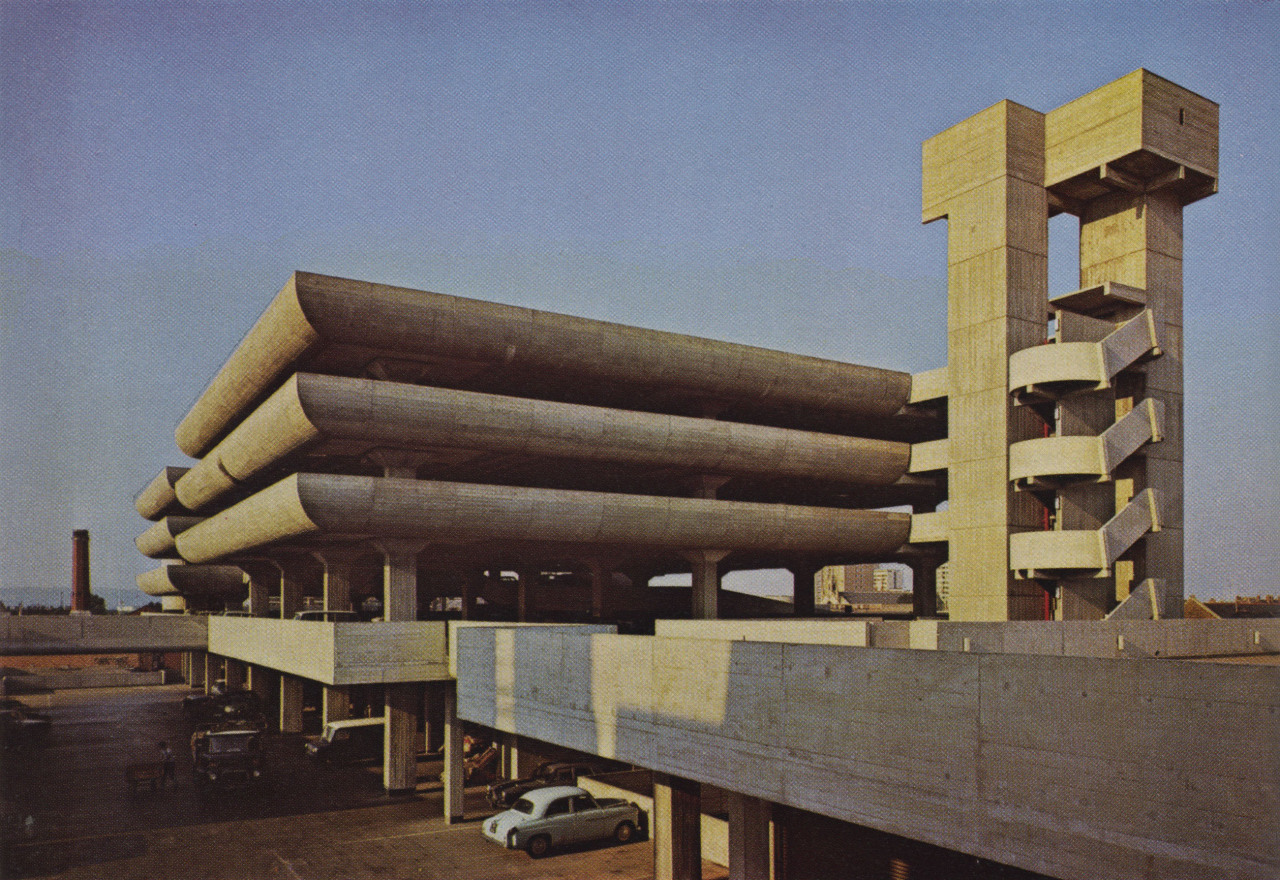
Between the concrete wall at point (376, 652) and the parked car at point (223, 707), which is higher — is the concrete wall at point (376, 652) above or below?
above

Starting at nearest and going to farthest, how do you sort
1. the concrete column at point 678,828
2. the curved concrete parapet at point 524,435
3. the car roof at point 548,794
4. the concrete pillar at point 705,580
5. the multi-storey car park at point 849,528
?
1. the multi-storey car park at point 849,528
2. the concrete column at point 678,828
3. the car roof at point 548,794
4. the curved concrete parapet at point 524,435
5. the concrete pillar at point 705,580

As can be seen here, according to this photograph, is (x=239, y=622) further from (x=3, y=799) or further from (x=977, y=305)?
(x=977, y=305)

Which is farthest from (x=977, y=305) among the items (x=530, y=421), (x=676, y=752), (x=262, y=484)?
(x=262, y=484)

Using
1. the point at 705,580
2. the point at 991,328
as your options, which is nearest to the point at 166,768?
the point at 705,580

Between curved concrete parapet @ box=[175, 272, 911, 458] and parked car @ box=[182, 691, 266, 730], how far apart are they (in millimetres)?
16016

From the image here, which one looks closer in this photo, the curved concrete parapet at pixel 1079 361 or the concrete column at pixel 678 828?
the concrete column at pixel 678 828

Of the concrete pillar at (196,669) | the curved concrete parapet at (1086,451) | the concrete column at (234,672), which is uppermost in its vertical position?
the curved concrete parapet at (1086,451)

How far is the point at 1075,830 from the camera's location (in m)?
13.4

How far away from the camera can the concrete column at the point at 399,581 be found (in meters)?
39.9

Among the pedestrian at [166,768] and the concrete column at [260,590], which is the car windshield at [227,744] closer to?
the pedestrian at [166,768]

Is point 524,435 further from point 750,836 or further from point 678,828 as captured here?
point 750,836

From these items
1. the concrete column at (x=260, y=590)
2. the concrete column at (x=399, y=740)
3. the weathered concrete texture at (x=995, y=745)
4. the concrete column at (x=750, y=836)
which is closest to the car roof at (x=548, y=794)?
the weathered concrete texture at (x=995, y=745)

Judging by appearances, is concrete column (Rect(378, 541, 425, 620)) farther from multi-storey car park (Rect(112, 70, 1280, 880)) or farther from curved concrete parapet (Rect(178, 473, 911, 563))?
curved concrete parapet (Rect(178, 473, 911, 563))

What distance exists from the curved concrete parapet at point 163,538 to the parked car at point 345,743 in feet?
136
